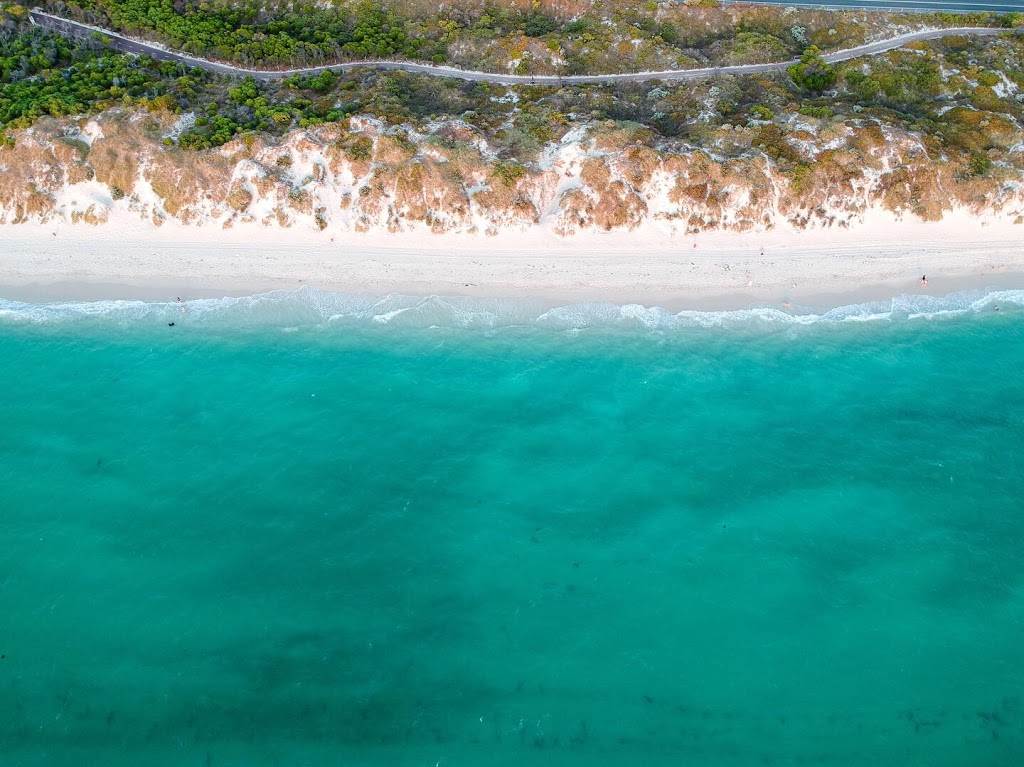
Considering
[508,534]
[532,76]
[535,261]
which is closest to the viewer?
[508,534]

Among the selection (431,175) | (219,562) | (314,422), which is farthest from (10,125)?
(219,562)

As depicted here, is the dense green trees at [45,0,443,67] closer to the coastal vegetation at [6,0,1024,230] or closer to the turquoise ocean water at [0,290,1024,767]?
the coastal vegetation at [6,0,1024,230]

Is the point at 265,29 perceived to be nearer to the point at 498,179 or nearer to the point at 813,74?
the point at 498,179

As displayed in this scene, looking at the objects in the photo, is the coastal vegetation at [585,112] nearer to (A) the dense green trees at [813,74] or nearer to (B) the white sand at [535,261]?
(A) the dense green trees at [813,74]

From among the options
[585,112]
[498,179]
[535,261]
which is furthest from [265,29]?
[535,261]

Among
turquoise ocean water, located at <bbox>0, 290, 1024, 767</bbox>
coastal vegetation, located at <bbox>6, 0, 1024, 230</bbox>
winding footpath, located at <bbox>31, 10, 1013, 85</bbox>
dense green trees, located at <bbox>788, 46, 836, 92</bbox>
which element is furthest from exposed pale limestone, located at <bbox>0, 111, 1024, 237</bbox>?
winding footpath, located at <bbox>31, 10, 1013, 85</bbox>
